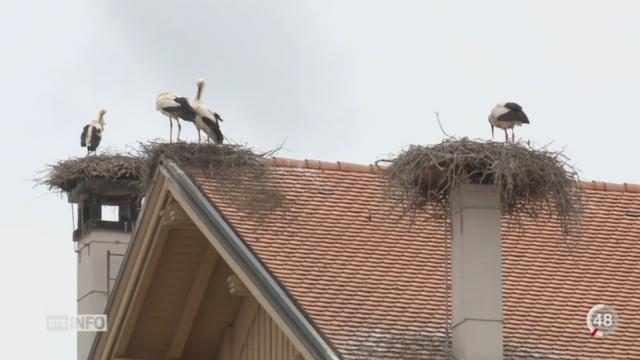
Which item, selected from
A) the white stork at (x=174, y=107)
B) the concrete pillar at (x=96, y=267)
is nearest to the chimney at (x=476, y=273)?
the white stork at (x=174, y=107)

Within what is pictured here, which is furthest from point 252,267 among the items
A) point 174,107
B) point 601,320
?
point 174,107

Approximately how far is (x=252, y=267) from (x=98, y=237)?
A: 48.3ft

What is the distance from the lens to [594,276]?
24938 mm

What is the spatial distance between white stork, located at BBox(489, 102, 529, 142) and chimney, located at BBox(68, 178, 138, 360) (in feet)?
38.0

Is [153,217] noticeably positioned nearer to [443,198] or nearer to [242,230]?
[242,230]

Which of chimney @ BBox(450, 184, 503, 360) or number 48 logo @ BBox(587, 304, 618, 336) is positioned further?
number 48 logo @ BBox(587, 304, 618, 336)

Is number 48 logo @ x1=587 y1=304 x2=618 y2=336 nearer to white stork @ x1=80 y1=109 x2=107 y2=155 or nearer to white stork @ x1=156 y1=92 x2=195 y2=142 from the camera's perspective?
white stork @ x1=156 y1=92 x2=195 y2=142

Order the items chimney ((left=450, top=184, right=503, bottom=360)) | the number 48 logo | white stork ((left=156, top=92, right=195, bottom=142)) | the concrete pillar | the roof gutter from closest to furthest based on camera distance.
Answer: the roof gutter
chimney ((left=450, top=184, right=503, bottom=360))
the number 48 logo
white stork ((left=156, top=92, right=195, bottom=142))
the concrete pillar

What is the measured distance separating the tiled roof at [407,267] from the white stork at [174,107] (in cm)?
464

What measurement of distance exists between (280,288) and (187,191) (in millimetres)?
1982

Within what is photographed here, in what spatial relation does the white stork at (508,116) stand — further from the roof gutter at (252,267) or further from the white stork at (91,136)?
the white stork at (91,136)

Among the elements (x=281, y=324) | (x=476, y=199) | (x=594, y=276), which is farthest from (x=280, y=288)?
(x=594, y=276)

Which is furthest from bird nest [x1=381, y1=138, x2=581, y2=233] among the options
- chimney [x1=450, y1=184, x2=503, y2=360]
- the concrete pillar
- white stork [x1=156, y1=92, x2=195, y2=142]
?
the concrete pillar

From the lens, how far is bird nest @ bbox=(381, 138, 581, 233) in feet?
76.7
